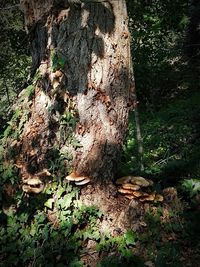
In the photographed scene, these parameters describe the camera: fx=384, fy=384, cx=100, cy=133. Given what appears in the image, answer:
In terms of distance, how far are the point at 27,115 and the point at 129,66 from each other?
145cm

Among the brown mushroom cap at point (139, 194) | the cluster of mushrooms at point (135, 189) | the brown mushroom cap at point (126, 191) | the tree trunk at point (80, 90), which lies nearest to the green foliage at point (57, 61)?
the tree trunk at point (80, 90)

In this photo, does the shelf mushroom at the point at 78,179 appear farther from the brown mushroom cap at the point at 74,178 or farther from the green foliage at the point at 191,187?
the green foliage at the point at 191,187

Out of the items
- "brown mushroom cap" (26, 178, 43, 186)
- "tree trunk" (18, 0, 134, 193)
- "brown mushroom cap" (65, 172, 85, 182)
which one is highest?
"tree trunk" (18, 0, 134, 193)

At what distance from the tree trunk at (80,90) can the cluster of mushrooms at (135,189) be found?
0.63 ft

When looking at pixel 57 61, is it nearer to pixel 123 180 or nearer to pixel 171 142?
pixel 123 180

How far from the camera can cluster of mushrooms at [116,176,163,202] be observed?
4.72 meters

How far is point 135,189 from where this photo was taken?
15.4 ft

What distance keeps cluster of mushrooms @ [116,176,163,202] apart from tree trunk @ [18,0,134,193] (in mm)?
193

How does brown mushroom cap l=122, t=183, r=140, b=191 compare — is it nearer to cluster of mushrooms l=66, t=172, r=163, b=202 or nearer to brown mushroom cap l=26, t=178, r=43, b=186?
cluster of mushrooms l=66, t=172, r=163, b=202

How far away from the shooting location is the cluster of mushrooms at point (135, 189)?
4719 mm

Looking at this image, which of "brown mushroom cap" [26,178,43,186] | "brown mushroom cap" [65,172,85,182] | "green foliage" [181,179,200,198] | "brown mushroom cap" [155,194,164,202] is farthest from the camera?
"green foliage" [181,179,200,198]

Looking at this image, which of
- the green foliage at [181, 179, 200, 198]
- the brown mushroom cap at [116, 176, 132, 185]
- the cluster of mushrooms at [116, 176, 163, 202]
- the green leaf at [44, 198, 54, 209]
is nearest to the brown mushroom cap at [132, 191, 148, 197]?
the cluster of mushrooms at [116, 176, 163, 202]

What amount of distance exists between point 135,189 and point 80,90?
1388 mm

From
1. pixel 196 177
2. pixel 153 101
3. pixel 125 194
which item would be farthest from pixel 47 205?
pixel 153 101
